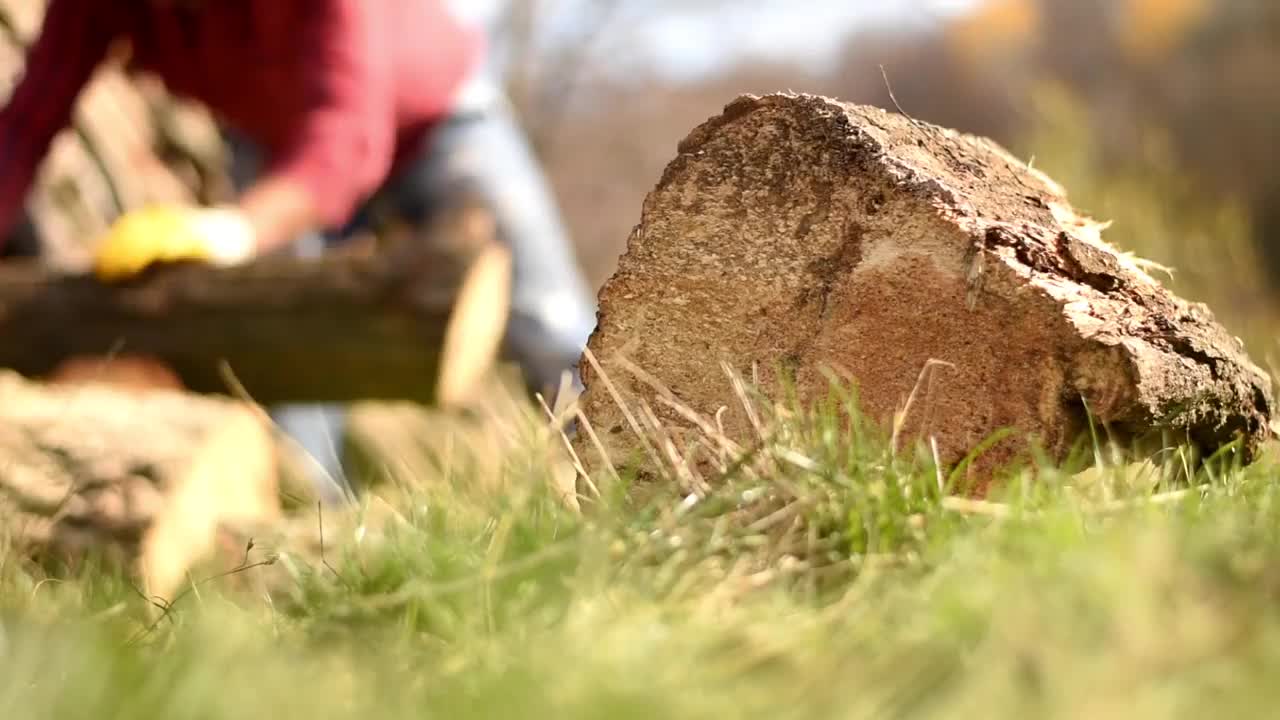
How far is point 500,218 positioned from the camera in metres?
3.44

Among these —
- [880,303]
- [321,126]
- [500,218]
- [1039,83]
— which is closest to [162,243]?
[321,126]

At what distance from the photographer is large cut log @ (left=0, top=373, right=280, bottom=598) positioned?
85.7 inches

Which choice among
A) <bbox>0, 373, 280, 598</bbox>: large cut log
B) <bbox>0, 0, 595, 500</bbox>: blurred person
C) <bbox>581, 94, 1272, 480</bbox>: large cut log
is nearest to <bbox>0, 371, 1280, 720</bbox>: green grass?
<bbox>581, 94, 1272, 480</bbox>: large cut log

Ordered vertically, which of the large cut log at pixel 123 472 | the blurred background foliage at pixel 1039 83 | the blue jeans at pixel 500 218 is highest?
the blurred background foliage at pixel 1039 83

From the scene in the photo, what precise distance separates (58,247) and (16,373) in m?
1.64

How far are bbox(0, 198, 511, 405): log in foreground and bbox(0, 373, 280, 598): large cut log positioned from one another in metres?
0.29

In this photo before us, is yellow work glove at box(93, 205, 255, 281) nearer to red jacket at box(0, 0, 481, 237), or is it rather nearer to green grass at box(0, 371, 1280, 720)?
red jacket at box(0, 0, 481, 237)

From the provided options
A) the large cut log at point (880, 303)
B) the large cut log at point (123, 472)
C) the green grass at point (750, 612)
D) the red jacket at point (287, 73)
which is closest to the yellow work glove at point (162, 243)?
the red jacket at point (287, 73)

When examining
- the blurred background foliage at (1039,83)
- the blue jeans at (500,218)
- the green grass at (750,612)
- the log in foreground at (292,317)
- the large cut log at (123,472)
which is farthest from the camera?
the blurred background foliage at (1039,83)

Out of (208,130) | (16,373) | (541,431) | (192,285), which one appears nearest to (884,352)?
(541,431)

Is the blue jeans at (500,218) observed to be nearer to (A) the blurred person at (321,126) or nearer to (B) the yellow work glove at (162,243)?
(A) the blurred person at (321,126)

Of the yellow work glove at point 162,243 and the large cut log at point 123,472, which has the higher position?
the yellow work glove at point 162,243

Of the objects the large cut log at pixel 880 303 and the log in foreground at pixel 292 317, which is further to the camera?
the log in foreground at pixel 292 317

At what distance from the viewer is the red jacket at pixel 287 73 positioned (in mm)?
3084
